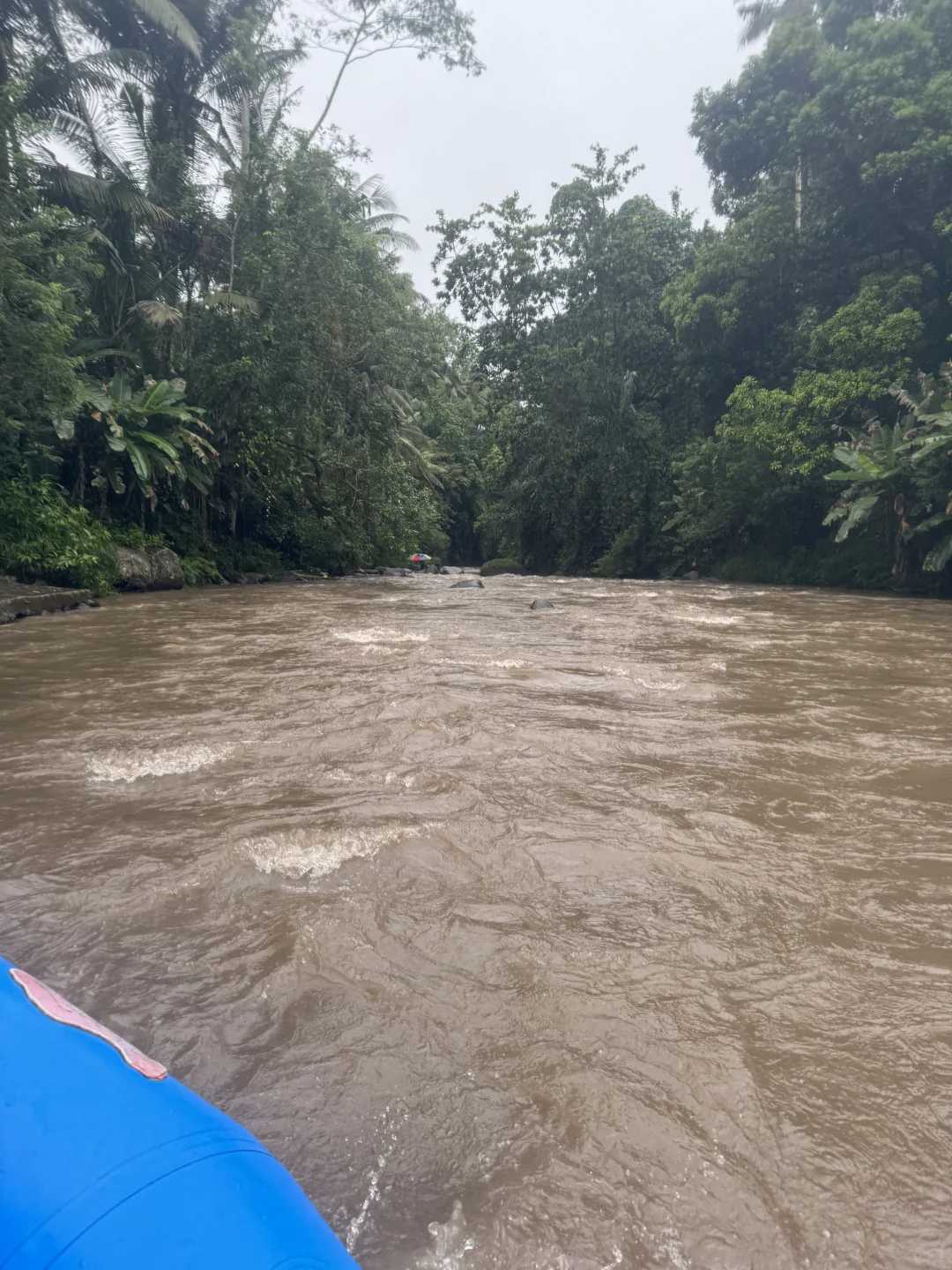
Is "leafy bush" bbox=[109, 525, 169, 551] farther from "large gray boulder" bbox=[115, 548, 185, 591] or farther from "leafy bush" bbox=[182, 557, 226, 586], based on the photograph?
"leafy bush" bbox=[182, 557, 226, 586]

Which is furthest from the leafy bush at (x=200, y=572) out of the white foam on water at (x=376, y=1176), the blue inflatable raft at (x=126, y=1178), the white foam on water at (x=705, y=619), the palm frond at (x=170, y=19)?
the blue inflatable raft at (x=126, y=1178)

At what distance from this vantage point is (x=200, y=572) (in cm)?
1711

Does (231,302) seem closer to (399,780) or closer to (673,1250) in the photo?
(399,780)

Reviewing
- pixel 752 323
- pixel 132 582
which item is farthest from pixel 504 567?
pixel 132 582

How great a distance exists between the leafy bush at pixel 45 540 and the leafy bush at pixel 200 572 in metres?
2.91

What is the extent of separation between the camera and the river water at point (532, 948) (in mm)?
1603

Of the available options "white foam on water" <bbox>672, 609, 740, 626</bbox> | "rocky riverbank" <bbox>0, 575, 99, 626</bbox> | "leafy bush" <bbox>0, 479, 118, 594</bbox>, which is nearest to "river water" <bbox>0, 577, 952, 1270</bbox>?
"white foam on water" <bbox>672, 609, 740, 626</bbox>

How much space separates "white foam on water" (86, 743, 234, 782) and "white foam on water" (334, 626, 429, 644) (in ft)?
13.0

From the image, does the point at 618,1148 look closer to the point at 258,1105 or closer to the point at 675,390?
the point at 258,1105

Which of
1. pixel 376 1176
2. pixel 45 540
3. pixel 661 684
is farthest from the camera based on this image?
pixel 45 540

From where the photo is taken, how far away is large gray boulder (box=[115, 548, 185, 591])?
1466cm

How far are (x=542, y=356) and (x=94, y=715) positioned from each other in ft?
74.5

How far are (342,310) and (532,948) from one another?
17.2m

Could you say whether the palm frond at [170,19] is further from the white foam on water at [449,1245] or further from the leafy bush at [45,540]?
the white foam on water at [449,1245]
